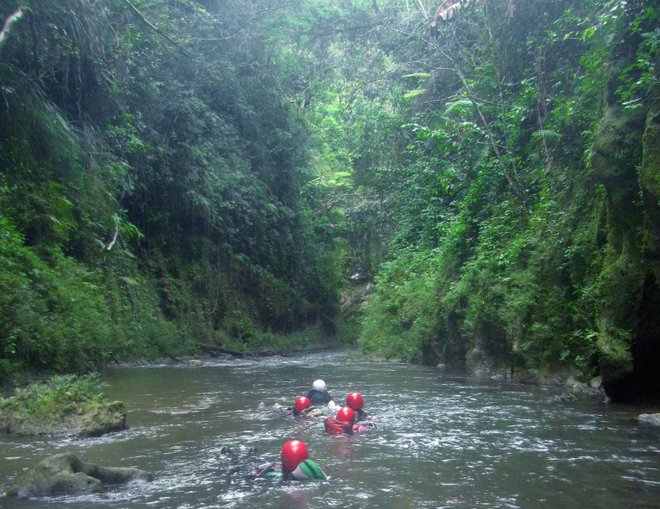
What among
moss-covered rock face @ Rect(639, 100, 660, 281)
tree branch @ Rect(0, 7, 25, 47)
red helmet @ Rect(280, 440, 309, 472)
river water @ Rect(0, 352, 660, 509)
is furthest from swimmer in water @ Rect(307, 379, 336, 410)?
tree branch @ Rect(0, 7, 25, 47)

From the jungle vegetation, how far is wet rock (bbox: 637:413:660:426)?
0.94 meters

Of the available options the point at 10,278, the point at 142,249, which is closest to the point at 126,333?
the point at 142,249

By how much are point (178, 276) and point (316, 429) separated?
52.3 ft

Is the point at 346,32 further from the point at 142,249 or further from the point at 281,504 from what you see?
the point at 281,504

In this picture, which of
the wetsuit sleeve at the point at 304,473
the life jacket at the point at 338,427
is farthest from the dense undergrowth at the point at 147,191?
the wetsuit sleeve at the point at 304,473

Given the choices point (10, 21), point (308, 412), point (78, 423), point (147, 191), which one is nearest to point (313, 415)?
point (308, 412)

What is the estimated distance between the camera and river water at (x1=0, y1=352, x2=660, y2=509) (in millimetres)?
5637

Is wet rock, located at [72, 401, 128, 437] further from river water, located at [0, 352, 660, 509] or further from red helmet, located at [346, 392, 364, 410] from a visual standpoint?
red helmet, located at [346, 392, 364, 410]

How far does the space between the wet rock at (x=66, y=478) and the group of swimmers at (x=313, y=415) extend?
1249 mm

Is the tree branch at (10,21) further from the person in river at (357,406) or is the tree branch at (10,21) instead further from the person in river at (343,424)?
the person in river at (343,424)

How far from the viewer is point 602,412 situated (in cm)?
919

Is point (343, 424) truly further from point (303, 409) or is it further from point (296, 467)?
point (296, 467)

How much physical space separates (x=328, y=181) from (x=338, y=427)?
24051mm

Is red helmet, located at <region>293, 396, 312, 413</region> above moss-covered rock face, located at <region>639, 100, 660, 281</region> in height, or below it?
below
